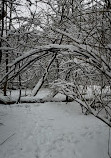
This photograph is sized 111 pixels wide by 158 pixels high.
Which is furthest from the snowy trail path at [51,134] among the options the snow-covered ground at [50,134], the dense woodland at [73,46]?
the dense woodland at [73,46]

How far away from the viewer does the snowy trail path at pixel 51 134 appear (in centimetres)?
405

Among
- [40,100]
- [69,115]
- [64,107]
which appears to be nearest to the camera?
[69,115]

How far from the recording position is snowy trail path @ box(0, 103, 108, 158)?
13.3 ft

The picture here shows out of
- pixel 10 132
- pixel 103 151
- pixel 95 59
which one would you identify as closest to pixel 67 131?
pixel 103 151

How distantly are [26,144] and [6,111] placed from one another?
2578 millimetres

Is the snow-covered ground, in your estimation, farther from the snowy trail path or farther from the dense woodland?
the dense woodland

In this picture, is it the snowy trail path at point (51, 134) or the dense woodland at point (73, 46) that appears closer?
the dense woodland at point (73, 46)

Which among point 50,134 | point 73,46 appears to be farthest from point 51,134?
point 73,46

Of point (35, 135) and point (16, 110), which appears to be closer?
point (35, 135)

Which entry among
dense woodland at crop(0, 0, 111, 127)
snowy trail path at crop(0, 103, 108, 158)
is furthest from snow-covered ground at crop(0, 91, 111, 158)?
dense woodland at crop(0, 0, 111, 127)

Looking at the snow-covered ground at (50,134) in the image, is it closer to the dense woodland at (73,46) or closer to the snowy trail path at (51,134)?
the snowy trail path at (51,134)

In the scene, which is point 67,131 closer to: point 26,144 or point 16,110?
point 26,144

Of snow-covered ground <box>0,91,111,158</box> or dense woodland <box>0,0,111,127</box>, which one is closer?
dense woodland <box>0,0,111,127</box>

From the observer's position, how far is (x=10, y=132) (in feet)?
15.8
